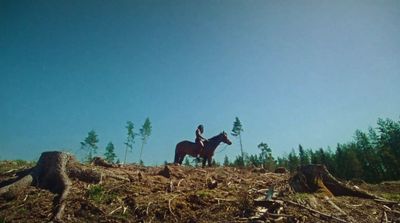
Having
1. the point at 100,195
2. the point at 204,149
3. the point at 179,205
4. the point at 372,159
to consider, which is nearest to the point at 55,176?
the point at 100,195

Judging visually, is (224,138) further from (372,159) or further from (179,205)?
(372,159)

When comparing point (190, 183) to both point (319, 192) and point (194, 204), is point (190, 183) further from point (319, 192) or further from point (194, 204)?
point (319, 192)

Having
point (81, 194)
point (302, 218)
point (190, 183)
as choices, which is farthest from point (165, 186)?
point (302, 218)

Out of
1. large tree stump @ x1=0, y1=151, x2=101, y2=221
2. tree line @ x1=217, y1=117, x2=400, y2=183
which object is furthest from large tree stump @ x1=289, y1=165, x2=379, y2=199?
tree line @ x1=217, y1=117, x2=400, y2=183

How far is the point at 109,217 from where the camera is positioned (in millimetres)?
5930

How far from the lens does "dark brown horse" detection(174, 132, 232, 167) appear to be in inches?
754

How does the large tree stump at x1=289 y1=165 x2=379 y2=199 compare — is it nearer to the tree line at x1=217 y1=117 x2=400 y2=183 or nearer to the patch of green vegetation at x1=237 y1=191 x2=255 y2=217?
the patch of green vegetation at x1=237 y1=191 x2=255 y2=217

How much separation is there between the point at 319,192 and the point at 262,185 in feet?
5.58

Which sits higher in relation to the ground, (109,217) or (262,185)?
(262,185)

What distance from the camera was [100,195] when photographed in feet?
22.9

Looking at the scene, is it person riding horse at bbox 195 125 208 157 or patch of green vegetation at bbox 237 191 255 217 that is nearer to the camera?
patch of green vegetation at bbox 237 191 255 217

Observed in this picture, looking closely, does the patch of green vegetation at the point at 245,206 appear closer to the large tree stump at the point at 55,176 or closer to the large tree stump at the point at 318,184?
the large tree stump at the point at 318,184

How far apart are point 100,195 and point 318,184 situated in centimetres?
638

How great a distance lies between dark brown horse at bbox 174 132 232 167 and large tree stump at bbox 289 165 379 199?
11.0 metres
